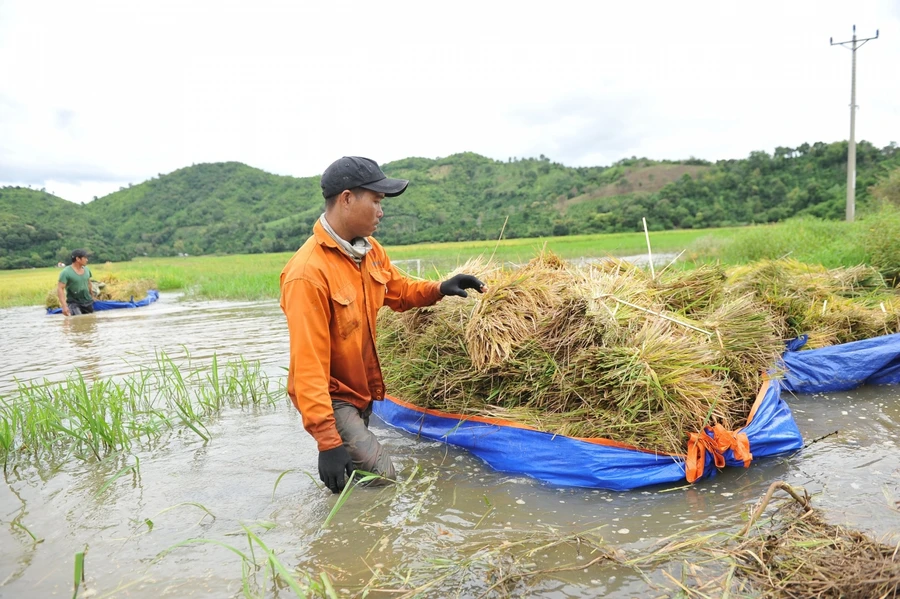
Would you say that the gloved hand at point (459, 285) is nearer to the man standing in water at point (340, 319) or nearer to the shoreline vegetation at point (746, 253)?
the man standing in water at point (340, 319)

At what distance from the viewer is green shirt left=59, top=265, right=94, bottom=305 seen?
10086 mm

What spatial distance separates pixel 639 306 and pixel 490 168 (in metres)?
68.0

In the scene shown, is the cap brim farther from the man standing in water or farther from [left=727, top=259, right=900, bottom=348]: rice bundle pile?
[left=727, top=259, right=900, bottom=348]: rice bundle pile

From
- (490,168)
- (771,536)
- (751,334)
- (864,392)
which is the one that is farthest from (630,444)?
(490,168)

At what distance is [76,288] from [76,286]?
1.8 inches

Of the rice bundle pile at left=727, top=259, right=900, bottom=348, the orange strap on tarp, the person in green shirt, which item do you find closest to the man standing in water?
the orange strap on tarp

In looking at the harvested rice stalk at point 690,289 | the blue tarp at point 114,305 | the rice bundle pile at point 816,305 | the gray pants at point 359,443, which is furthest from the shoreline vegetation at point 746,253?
the blue tarp at point 114,305

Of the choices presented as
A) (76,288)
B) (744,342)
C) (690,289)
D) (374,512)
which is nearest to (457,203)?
(76,288)

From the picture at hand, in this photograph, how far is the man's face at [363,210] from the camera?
2.79 metres

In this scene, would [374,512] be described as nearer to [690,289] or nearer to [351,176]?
[351,176]

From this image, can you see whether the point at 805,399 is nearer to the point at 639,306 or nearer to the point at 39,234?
the point at 639,306

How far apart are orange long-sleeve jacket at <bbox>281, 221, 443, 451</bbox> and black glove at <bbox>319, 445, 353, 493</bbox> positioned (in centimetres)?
4

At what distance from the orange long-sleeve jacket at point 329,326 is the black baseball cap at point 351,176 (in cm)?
22


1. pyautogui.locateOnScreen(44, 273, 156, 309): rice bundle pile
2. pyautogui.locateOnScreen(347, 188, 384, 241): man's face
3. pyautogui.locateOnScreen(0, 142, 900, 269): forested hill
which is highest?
pyautogui.locateOnScreen(0, 142, 900, 269): forested hill
